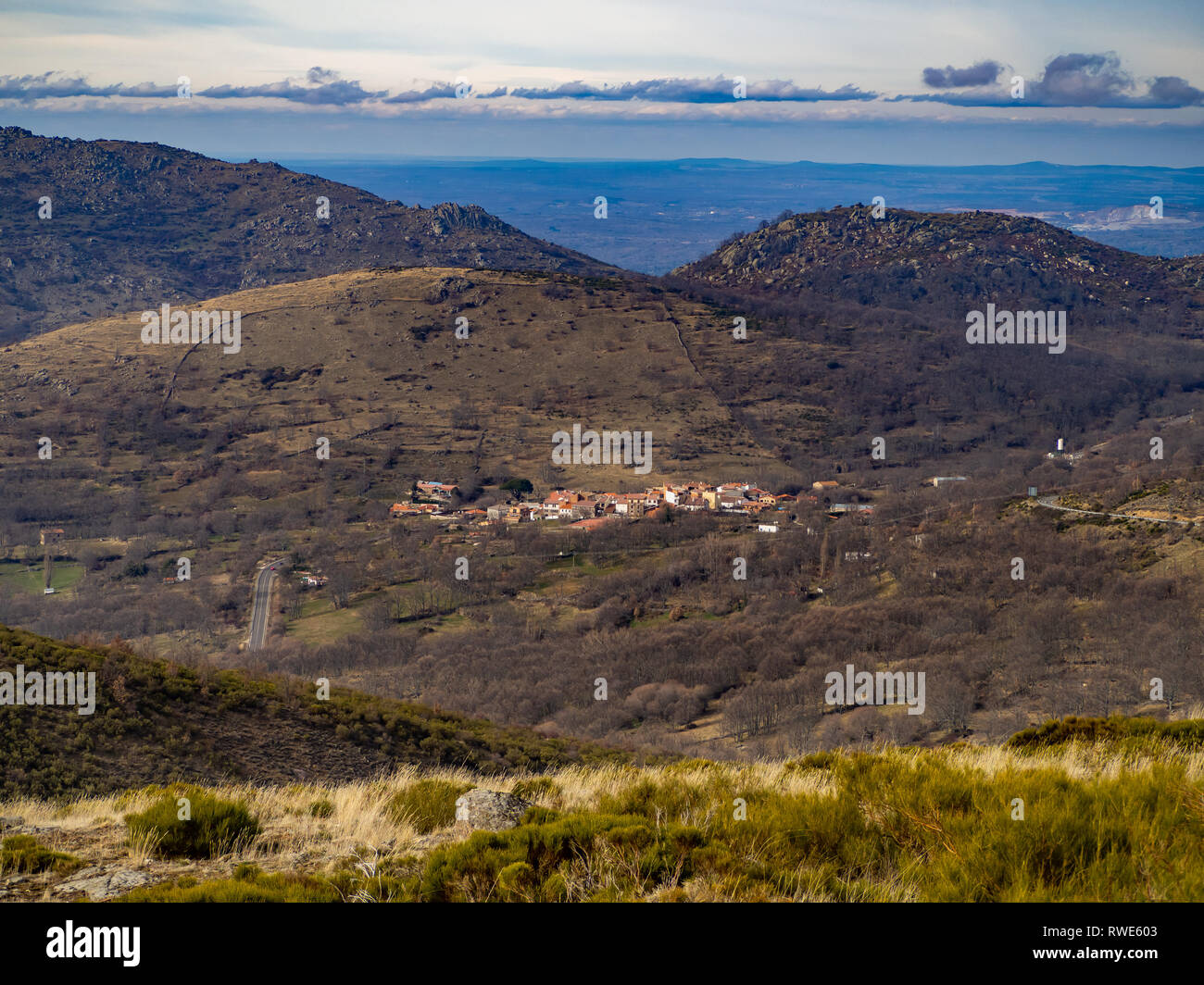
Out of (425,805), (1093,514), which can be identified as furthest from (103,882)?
(1093,514)

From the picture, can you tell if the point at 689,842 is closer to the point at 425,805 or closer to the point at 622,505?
the point at 425,805

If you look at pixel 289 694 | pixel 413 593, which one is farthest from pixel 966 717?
pixel 413 593

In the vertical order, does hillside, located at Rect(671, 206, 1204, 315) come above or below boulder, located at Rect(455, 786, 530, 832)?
above
